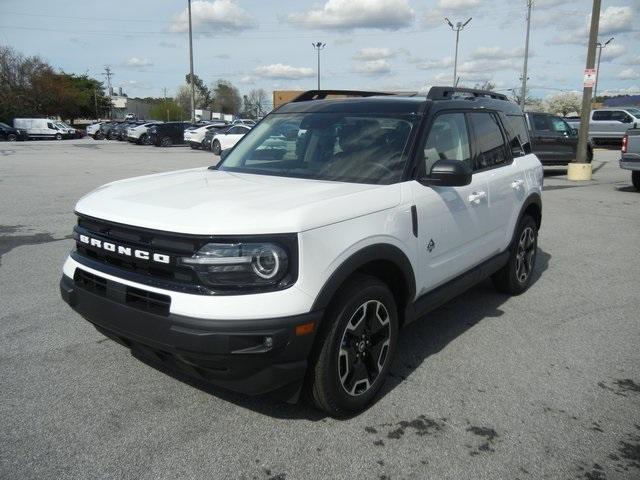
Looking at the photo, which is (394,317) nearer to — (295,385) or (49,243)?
(295,385)

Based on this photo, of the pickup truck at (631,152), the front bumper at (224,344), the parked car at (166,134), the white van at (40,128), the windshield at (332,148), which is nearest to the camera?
the front bumper at (224,344)

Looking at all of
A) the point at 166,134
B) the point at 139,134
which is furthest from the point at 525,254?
the point at 139,134

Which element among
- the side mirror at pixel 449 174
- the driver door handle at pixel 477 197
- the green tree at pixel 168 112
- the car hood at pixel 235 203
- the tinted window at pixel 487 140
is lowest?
the driver door handle at pixel 477 197

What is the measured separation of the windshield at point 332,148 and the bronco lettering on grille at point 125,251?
1294mm

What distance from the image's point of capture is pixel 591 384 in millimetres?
3621

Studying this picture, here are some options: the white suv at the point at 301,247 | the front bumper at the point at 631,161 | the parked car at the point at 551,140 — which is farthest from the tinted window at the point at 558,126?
the white suv at the point at 301,247

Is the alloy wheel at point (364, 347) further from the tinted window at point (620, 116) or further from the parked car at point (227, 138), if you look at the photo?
the tinted window at point (620, 116)

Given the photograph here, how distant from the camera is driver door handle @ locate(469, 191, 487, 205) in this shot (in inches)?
164

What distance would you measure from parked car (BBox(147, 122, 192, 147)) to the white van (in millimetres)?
16834

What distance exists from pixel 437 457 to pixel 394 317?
881 mm

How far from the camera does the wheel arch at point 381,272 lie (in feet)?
9.19

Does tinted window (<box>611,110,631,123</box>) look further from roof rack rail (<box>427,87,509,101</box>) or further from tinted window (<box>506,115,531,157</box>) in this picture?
roof rack rail (<box>427,87,509,101</box>)

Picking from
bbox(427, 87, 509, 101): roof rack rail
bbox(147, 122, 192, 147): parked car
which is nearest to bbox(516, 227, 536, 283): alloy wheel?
bbox(427, 87, 509, 101): roof rack rail

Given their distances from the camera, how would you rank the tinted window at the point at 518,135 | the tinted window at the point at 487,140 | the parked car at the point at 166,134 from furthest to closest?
the parked car at the point at 166,134 → the tinted window at the point at 518,135 → the tinted window at the point at 487,140
